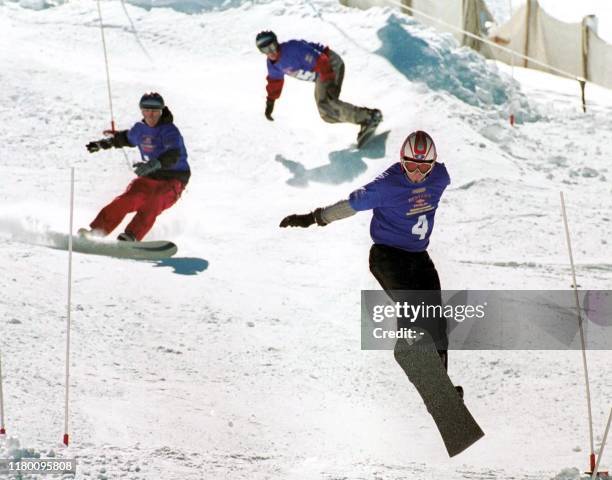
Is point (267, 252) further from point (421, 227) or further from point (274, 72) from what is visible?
point (421, 227)

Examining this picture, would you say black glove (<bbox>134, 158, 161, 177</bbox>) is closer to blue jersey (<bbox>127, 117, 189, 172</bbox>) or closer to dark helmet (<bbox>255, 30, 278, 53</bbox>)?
blue jersey (<bbox>127, 117, 189, 172</bbox>)

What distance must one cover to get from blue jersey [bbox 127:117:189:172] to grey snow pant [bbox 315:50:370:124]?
2907 mm

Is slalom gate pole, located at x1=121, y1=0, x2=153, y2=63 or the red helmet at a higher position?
slalom gate pole, located at x1=121, y1=0, x2=153, y2=63

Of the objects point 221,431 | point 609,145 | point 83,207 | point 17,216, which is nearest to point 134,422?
point 221,431

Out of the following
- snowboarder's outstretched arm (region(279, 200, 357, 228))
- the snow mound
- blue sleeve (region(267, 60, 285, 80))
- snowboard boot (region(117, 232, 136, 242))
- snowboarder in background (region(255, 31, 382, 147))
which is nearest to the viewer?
snowboarder's outstretched arm (region(279, 200, 357, 228))

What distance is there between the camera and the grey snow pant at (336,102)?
11531 mm

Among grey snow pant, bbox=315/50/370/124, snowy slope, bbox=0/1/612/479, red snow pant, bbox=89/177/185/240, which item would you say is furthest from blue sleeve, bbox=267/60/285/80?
red snow pant, bbox=89/177/185/240

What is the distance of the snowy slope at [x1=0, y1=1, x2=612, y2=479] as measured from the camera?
5.80 meters

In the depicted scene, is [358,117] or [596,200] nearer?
[596,200]

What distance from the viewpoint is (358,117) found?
37.9 feet

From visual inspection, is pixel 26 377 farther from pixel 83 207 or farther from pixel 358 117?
pixel 358 117

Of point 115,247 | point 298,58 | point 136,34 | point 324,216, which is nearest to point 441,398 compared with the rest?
point 324,216

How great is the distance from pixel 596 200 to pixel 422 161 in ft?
17.9

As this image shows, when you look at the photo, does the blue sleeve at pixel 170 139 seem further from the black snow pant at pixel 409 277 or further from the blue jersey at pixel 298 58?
the black snow pant at pixel 409 277
